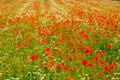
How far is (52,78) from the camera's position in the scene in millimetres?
7488

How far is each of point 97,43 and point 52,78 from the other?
345cm

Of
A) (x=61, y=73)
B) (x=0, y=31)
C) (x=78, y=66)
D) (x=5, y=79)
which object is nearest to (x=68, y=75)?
(x=61, y=73)

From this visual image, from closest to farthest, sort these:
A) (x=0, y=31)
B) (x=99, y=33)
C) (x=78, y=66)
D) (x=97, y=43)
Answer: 1. (x=78, y=66)
2. (x=97, y=43)
3. (x=99, y=33)
4. (x=0, y=31)

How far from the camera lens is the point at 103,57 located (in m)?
8.91

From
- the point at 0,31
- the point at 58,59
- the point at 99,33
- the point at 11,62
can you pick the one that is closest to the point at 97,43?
the point at 99,33

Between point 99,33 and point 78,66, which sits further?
point 99,33

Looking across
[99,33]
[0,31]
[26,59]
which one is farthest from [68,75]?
[0,31]

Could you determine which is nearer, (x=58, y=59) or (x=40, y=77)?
(x=40, y=77)

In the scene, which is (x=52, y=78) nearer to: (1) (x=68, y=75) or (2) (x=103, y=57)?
(1) (x=68, y=75)

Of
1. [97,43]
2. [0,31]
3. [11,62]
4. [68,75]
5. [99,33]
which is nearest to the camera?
[68,75]

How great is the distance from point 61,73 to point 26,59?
5.79 ft

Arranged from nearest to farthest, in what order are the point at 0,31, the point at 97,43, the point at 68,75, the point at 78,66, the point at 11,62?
the point at 68,75
the point at 78,66
the point at 11,62
the point at 97,43
the point at 0,31

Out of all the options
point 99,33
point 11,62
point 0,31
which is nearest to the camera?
point 11,62

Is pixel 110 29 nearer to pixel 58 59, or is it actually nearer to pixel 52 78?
pixel 58 59
